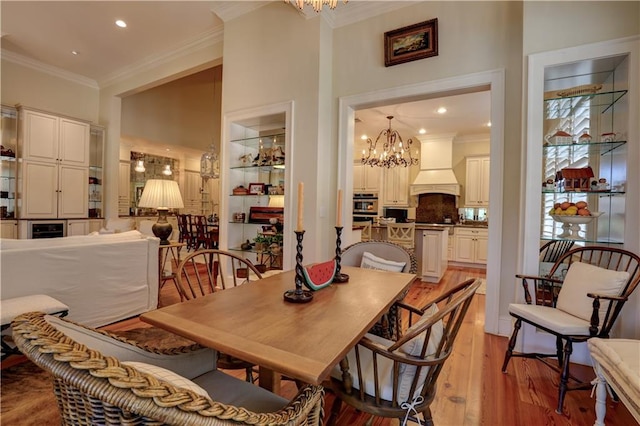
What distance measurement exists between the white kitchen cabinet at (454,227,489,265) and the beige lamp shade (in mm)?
5595

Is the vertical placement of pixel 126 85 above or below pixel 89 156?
above

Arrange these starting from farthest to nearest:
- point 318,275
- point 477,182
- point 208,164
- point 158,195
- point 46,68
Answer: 1. point 477,182
2. point 208,164
3. point 46,68
4. point 158,195
5. point 318,275

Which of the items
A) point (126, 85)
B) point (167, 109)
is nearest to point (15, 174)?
point (126, 85)

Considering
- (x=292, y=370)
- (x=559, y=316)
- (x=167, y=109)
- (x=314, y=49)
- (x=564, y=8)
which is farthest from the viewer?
(x=167, y=109)

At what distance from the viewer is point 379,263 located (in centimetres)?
225

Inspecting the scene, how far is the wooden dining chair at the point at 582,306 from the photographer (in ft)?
5.80

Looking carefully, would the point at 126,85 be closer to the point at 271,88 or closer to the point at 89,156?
the point at 89,156

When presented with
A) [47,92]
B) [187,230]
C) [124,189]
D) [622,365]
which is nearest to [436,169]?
[187,230]

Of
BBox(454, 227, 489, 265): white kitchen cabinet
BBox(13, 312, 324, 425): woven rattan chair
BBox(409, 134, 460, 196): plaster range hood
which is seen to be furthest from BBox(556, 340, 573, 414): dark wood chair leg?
BBox(409, 134, 460, 196): plaster range hood

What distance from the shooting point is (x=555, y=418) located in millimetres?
1687

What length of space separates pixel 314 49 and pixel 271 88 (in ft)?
2.18

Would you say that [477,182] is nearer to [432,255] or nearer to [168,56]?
[432,255]

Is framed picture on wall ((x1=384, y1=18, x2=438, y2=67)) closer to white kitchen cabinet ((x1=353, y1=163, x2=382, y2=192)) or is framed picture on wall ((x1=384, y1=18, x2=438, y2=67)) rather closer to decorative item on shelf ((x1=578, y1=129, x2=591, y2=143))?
decorative item on shelf ((x1=578, y1=129, x2=591, y2=143))

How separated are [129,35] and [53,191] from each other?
2918 millimetres
